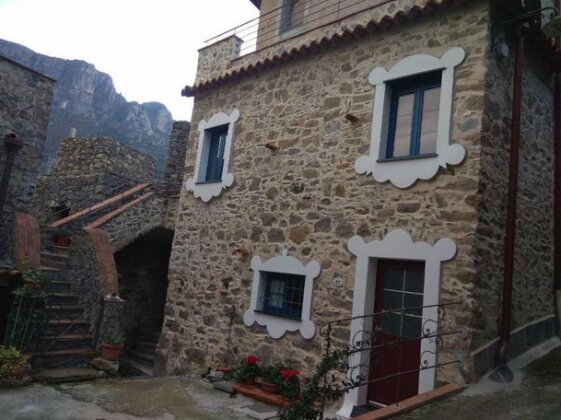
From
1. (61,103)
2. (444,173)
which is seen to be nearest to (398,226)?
(444,173)

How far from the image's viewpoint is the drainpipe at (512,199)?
5.30m

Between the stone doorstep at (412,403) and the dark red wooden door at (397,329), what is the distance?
0.65 meters

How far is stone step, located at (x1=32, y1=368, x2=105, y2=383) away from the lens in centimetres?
687

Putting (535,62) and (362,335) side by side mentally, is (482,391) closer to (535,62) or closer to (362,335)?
(362,335)

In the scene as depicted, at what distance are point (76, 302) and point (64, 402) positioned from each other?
11.0 ft

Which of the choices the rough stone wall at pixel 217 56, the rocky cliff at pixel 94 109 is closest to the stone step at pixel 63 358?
the rough stone wall at pixel 217 56

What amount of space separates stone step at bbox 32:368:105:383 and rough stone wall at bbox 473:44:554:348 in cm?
607

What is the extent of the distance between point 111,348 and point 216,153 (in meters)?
4.19

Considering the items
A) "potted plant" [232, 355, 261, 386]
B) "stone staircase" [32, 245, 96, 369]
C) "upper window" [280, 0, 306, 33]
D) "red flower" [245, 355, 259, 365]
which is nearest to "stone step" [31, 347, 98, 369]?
"stone staircase" [32, 245, 96, 369]

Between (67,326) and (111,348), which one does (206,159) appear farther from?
(67,326)

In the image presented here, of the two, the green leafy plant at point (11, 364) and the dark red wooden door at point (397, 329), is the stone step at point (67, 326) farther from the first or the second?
the dark red wooden door at point (397, 329)

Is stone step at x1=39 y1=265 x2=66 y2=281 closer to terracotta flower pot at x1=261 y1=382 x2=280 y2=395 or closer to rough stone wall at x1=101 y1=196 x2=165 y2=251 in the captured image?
rough stone wall at x1=101 y1=196 x2=165 y2=251

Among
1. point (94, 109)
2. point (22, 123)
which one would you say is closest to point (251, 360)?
point (22, 123)

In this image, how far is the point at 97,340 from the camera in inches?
321
